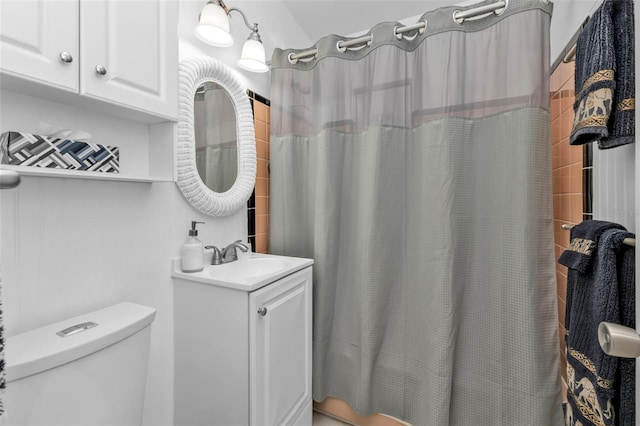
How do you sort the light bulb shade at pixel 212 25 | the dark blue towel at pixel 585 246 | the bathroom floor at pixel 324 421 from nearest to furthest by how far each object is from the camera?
the dark blue towel at pixel 585 246 < the light bulb shade at pixel 212 25 < the bathroom floor at pixel 324 421

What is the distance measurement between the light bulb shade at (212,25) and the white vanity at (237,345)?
3.26ft

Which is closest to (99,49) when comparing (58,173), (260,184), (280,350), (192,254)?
(58,173)

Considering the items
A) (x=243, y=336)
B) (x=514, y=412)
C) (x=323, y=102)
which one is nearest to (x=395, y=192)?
(x=323, y=102)

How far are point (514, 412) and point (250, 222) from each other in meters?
1.49

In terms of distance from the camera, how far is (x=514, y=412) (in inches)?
47.0

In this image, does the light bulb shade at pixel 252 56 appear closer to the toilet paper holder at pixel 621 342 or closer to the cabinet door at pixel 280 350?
the cabinet door at pixel 280 350

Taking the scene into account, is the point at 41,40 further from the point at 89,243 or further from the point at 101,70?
the point at 89,243

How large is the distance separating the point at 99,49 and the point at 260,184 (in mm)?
996

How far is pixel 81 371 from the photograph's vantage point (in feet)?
2.52

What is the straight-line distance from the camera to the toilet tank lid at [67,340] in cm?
68

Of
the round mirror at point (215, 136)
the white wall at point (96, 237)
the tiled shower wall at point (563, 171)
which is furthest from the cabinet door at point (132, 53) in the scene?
the tiled shower wall at point (563, 171)

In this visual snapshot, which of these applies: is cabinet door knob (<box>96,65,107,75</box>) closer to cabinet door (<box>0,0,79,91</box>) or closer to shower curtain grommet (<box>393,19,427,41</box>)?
cabinet door (<box>0,0,79,91</box>)

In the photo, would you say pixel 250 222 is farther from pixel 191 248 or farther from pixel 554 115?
pixel 554 115

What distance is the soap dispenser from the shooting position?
1207 millimetres
